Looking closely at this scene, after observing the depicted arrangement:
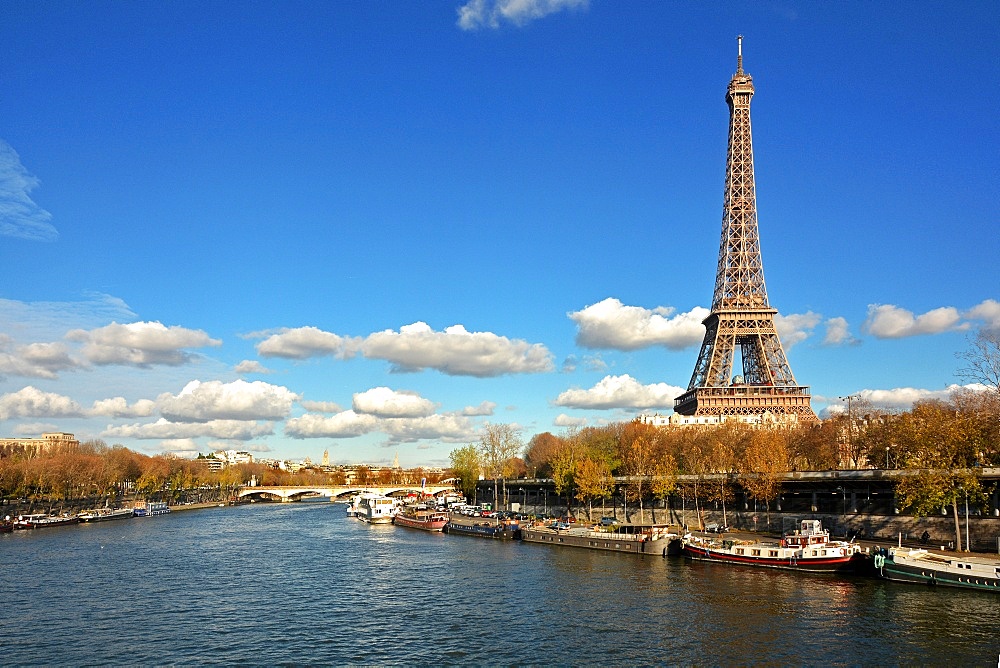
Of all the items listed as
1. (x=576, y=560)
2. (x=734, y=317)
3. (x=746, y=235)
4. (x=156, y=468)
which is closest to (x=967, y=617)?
(x=576, y=560)

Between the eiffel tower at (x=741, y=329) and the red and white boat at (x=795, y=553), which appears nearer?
the red and white boat at (x=795, y=553)

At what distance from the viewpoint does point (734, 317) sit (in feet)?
506

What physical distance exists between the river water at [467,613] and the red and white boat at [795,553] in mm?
2157

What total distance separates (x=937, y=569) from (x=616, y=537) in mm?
33678

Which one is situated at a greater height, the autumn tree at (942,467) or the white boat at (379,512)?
the autumn tree at (942,467)

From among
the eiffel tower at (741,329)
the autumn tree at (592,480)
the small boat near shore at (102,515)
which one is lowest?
the small boat near shore at (102,515)

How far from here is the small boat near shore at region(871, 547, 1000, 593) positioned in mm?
54969

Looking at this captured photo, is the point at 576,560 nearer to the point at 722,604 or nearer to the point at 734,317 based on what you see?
the point at 722,604

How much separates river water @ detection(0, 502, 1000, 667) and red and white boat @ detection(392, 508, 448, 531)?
37.9 m

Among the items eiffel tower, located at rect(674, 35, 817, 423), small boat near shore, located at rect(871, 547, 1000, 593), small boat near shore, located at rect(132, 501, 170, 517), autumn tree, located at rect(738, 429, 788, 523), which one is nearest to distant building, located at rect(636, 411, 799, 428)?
eiffel tower, located at rect(674, 35, 817, 423)

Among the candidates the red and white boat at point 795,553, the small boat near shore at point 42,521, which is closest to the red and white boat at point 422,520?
the small boat near shore at point 42,521

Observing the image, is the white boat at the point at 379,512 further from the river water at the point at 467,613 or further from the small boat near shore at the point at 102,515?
the river water at the point at 467,613

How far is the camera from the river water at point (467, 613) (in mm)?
41906

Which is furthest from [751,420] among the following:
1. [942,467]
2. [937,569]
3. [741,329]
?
[937,569]
